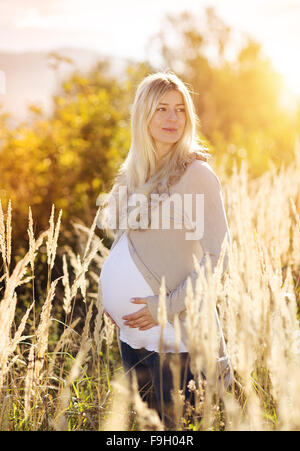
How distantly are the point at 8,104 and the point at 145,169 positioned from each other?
411 cm

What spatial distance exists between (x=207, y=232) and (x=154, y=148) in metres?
0.57

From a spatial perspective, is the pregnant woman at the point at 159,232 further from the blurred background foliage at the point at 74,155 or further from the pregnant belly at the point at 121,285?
the blurred background foliage at the point at 74,155

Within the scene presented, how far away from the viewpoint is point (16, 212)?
5027 mm

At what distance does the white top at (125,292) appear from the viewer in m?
1.99

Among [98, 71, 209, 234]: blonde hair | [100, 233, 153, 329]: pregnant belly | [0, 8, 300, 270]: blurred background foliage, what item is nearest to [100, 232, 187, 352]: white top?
[100, 233, 153, 329]: pregnant belly

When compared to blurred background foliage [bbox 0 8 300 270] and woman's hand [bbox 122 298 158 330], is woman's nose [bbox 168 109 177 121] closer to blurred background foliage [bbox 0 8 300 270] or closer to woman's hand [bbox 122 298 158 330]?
woman's hand [bbox 122 298 158 330]

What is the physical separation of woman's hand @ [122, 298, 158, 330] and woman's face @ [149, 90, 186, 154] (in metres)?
0.73

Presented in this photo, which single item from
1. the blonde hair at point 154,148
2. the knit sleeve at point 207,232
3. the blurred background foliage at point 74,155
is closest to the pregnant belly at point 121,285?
the knit sleeve at point 207,232

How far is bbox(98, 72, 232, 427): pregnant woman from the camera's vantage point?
6.30 ft

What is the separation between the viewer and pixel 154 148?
2.29 m

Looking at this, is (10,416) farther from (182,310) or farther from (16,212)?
(16,212)

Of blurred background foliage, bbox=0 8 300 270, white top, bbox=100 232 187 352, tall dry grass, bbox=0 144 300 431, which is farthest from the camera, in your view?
blurred background foliage, bbox=0 8 300 270

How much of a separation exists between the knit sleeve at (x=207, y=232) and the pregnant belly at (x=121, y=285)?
102mm
